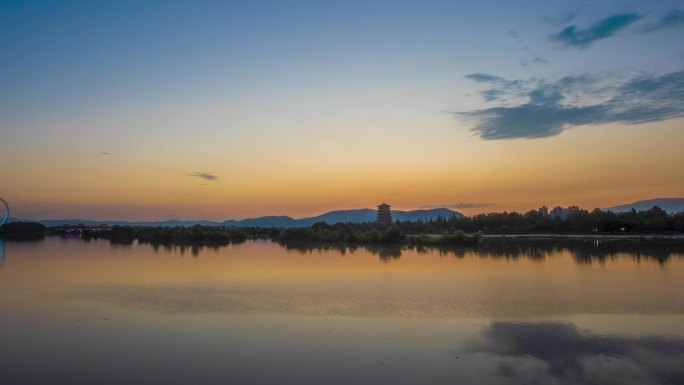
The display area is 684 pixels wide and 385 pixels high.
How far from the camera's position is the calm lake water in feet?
29.7

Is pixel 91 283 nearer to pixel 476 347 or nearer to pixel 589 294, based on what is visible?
pixel 476 347

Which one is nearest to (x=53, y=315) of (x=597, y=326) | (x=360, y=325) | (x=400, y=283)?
(x=360, y=325)

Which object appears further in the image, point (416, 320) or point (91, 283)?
point (91, 283)

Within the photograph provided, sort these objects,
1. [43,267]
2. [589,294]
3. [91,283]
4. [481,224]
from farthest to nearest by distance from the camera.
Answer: [481,224], [43,267], [91,283], [589,294]

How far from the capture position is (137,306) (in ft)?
51.1

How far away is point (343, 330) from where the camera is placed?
12.2 metres

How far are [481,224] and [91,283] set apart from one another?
7603cm

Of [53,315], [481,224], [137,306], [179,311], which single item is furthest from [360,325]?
[481,224]

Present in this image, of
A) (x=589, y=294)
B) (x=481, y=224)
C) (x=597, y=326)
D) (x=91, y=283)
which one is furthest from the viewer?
(x=481, y=224)

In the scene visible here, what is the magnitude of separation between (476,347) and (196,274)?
18.1 meters

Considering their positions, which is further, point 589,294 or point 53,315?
point 589,294

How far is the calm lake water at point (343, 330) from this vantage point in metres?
9.05

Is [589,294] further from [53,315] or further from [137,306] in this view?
[53,315]

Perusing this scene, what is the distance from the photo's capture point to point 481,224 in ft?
289
